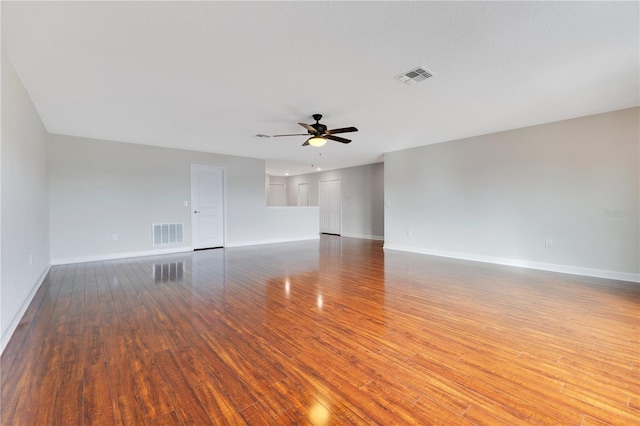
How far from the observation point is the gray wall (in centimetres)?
890

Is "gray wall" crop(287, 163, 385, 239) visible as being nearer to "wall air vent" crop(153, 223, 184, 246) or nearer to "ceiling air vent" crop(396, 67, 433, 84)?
"wall air vent" crop(153, 223, 184, 246)

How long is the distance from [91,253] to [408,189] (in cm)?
683

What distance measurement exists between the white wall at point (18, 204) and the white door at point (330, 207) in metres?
7.75

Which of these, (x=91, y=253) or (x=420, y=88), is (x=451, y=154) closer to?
(x=420, y=88)

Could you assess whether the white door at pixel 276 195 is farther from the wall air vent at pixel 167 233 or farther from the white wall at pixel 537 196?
the white wall at pixel 537 196

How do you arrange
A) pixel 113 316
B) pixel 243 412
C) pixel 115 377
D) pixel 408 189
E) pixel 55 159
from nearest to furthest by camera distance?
pixel 243 412 → pixel 115 377 → pixel 113 316 → pixel 55 159 → pixel 408 189

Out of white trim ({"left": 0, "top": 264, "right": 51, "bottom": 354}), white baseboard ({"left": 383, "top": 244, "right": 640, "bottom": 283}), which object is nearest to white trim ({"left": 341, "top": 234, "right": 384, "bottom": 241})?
white baseboard ({"left": 383, "top": 244, "right": 640, "bottom": 283})

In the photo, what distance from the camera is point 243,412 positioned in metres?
1.46

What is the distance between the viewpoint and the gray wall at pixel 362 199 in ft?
29.2

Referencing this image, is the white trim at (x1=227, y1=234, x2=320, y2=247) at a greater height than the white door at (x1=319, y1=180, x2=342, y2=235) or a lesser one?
lesser

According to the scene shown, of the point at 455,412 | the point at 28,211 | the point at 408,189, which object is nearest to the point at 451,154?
the point at 408,189

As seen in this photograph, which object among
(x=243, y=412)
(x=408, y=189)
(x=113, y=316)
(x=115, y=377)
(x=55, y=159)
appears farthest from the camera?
(x=408, y=189)

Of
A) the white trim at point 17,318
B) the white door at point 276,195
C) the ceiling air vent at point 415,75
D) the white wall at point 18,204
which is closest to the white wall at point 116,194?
the white wall at point 18,204

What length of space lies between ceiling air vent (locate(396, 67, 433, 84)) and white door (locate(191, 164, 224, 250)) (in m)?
5.48
